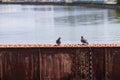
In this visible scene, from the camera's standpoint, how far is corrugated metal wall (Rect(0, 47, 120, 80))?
47.0ft

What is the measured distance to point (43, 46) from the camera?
1438 cm

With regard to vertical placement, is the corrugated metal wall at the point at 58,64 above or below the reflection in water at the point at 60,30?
below

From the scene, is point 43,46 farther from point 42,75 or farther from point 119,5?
point 119,5

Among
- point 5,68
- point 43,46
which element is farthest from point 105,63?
point 5,68

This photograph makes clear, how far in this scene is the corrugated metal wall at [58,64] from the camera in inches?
564

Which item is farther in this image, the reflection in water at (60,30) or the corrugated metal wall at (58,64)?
the reflection in water at (60,30)

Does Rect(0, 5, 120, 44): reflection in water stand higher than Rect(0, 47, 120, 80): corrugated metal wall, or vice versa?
Rect(0, 5, 120, 44): reflection in water

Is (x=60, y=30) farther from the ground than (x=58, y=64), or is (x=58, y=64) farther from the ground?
(x=60, y=30)

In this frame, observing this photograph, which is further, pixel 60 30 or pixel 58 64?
pixel 60 30

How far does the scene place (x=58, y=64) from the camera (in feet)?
47.6

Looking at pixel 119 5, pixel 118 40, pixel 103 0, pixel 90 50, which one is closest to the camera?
pixel 90 50

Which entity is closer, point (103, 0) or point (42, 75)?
point (42, 75)

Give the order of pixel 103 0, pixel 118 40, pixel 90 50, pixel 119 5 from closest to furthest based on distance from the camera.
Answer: pixel 90 50 < pixel 118 40 < pixel 119 5 < pixel 103 0

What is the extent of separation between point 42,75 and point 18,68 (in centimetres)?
80
